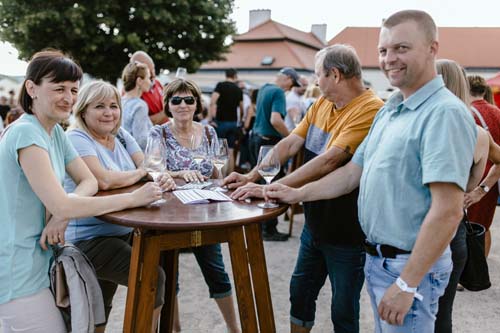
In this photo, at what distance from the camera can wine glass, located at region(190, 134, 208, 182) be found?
8.88 ft

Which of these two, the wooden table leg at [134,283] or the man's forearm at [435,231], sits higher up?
the man's forearm at [435,231]

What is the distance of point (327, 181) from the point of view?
2078 mm

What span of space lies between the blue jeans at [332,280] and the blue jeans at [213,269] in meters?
0.50

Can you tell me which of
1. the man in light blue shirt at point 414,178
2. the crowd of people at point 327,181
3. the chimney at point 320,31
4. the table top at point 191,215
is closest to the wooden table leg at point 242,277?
the table top at point 191,215

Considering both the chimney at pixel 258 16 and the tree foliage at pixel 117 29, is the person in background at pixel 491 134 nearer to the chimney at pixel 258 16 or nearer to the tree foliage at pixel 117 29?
the tree foliage at pixel 117 29

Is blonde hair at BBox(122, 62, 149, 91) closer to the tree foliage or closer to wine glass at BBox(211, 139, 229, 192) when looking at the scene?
wine glass at BBox(211, 139, 229, 192)

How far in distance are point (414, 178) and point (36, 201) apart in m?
1.54

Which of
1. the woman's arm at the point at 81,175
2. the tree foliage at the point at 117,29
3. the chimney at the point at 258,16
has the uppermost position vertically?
the chimney at the point at 258,16

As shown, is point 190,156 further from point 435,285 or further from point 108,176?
point 435,285

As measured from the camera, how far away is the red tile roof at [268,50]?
104 ft

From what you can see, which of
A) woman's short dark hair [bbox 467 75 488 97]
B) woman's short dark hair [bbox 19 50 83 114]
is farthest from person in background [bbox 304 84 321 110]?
woman's short dark hair [bbox 19 50 83 114]

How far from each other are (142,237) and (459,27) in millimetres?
45687

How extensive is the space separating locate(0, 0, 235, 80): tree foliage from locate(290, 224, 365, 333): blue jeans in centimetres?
1270

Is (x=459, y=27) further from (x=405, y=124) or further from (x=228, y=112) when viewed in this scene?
(x=405, y=124)
